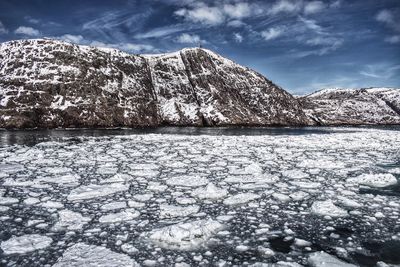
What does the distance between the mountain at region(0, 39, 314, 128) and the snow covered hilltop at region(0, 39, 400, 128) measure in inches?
3.0

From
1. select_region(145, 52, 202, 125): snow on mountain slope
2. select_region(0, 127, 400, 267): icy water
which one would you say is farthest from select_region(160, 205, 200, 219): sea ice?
select_region(145, 52, 202, 125): snow on mountain slope

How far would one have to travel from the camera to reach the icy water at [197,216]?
3.41 m

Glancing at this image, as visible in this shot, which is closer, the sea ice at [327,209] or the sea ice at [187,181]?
the sea ice at [327,209]

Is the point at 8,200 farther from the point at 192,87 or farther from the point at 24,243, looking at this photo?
the point at 192,87

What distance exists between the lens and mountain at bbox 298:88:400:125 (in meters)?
54.4

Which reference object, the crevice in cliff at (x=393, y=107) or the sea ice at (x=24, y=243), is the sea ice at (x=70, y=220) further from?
the crevice in cliff at (x=393, y=107)

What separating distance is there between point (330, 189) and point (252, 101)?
3864cm

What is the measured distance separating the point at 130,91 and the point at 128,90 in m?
0.26

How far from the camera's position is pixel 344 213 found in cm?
489

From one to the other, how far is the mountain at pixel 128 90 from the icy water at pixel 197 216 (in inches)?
881

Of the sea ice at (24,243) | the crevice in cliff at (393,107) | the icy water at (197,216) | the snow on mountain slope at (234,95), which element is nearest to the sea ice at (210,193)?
the icy water at (197,216)

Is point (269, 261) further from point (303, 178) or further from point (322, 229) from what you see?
point (303, 178)

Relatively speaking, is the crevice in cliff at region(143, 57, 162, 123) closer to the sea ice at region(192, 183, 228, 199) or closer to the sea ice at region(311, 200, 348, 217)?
the sea ice at region(192, 183, 228, 199)

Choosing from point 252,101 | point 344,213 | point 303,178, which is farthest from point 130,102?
point 344,213
